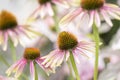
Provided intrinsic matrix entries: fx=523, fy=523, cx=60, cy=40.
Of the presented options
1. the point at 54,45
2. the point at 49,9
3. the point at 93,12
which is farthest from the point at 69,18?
the point at 54,45

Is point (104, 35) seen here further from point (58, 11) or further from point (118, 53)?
point (118, 53)

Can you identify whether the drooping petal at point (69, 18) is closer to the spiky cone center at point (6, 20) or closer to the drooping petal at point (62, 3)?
the drooping petal at point (62, 3)

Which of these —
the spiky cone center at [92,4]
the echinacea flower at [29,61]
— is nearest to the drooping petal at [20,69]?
the echinacea flower at [29,61]

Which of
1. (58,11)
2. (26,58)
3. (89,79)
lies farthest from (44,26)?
(26,58)

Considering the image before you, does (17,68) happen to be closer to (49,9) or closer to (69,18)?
(69,18)

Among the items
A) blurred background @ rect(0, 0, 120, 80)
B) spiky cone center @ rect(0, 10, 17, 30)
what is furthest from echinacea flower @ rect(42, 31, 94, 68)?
spiky cone center @ rect(0, 10, 17, 30)

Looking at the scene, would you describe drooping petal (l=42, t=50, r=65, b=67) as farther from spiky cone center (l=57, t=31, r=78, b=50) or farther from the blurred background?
the blurred background
